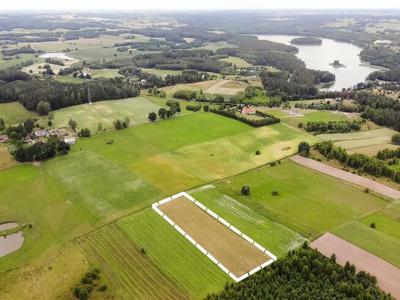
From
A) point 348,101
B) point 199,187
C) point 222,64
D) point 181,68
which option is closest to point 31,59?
point 181,68

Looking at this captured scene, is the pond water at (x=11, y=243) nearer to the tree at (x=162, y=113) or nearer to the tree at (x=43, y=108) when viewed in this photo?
the tree at (x=162, y=113)

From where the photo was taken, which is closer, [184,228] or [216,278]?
[216,278]

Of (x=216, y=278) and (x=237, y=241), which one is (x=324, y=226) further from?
(x=216, y=278)

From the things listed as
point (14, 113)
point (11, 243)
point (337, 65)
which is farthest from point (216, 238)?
point (337, 65)

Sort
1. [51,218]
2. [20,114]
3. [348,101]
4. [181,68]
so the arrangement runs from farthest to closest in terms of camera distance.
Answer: [181,68] < [348,101] < [20,114] < [51,218]

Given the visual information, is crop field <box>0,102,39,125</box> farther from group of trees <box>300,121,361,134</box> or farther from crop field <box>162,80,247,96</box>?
group of trees <box>300,121,361,134</box>

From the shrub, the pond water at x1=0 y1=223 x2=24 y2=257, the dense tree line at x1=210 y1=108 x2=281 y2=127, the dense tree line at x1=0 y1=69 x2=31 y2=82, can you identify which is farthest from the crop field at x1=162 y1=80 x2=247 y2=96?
the pond water at x1=0 y1=223 x2=24 y2=257
